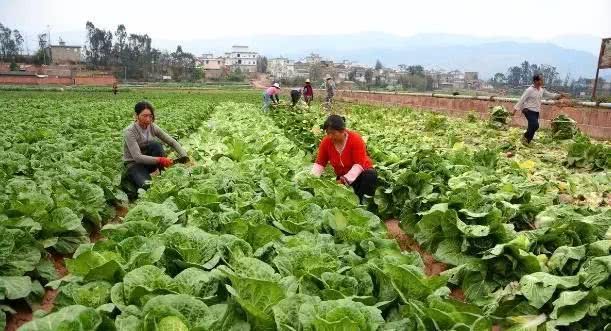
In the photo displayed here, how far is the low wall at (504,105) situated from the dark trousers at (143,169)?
9.68m

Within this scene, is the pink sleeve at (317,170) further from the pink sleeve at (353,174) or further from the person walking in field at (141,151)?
the person walking in field at (141,151)

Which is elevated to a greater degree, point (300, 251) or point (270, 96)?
point (270, 96)

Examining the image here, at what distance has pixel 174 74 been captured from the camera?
284 ft

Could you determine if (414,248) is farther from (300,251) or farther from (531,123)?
(531,123)

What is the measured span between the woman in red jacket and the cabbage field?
0.89ft

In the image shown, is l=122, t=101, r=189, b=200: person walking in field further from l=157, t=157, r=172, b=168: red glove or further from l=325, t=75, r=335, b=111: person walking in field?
l=325, t=75, r=335, b=111: person walking in field

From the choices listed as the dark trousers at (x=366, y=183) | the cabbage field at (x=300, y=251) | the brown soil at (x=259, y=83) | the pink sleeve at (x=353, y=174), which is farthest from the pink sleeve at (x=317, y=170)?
the brown soil at (x=259, y=83)

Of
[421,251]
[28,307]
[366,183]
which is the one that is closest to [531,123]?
[366,183]

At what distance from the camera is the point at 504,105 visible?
15.2 metres

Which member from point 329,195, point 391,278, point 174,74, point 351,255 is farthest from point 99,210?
point 174,74

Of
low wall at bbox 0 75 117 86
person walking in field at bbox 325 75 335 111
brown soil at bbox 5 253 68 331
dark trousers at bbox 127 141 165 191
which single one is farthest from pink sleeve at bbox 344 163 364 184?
low wall at bbox 0 75 117 86

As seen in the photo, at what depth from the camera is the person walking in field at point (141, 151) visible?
21.4 ft

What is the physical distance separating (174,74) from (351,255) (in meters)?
87.7

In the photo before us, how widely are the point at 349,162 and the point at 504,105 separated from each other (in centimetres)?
1088
